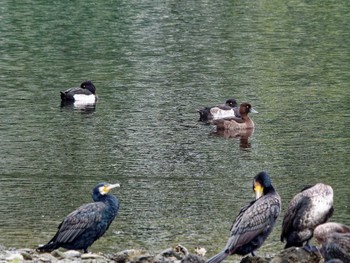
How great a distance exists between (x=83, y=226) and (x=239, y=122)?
14987mm

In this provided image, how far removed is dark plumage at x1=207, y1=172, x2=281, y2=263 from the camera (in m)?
16.9

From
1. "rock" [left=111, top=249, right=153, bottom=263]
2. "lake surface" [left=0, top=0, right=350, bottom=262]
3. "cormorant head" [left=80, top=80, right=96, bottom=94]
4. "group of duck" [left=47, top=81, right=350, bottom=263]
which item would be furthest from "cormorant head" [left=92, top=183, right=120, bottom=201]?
"cormorant head" [left=80, top=80, right=96, bottom=94]


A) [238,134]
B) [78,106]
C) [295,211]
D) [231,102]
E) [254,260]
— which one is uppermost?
[295,211]

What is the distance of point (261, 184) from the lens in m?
17.7

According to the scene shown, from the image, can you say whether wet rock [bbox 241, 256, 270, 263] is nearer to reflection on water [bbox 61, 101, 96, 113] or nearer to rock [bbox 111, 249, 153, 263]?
rock [bbox 111, 249, 153, 263]

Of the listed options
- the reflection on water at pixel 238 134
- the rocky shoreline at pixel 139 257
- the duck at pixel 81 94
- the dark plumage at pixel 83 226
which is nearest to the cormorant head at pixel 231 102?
the reflection on water at pixel 238 134

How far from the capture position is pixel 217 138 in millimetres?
31172

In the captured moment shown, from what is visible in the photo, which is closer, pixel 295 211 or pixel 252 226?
pixel 252 226

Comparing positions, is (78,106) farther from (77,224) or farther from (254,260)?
(254,260)

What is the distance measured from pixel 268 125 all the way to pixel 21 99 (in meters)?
8.23

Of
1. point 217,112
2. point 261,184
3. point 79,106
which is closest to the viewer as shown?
point 261,184

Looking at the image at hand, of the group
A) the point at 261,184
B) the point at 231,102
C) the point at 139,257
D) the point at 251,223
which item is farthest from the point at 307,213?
the point at 231,102

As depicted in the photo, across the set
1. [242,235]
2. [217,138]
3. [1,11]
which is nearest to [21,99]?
[217,138]

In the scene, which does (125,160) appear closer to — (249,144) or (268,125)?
(249,144)
